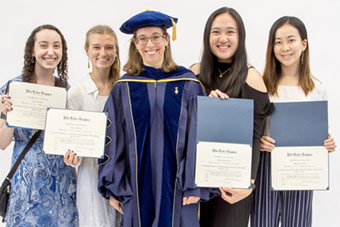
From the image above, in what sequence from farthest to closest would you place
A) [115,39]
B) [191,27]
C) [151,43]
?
[191,27] < [115,39] < [151,43]

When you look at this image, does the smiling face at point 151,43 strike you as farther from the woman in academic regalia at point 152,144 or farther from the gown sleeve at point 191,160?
the gown sleeve at point 191,160

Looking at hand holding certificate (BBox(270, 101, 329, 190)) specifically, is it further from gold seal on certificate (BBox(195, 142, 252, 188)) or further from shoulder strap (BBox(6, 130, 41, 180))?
shoulder strap (BBox(6, 130, 41, 180))

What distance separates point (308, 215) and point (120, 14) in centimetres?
294

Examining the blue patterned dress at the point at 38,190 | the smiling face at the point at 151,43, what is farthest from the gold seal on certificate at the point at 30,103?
the smiling face at the point at 151,43

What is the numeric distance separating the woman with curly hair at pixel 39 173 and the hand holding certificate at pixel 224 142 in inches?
40.4

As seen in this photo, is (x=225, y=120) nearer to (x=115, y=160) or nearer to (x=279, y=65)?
(x=115, y=160)

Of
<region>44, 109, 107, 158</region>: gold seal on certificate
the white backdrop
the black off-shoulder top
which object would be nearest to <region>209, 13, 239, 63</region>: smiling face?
the black off-shoulder top

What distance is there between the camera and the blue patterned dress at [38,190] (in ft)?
8.76

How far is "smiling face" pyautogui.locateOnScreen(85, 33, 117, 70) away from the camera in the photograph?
9.30 feet

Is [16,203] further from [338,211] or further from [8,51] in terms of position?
[338,211]

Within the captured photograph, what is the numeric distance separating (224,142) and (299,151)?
59 centimetres

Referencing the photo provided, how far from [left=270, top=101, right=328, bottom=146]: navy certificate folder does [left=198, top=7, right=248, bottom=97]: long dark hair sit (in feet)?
1.02

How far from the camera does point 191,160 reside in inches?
95.3

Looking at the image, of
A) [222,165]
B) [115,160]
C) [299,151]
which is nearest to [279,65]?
[299,151]
